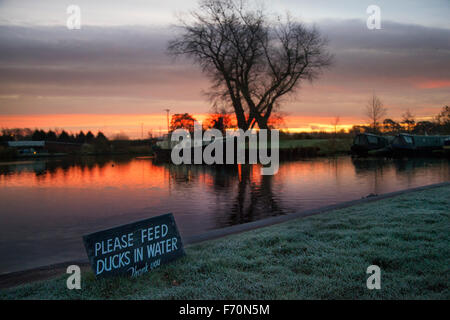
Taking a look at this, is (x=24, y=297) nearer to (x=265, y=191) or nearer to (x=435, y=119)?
(x=265, y=191)

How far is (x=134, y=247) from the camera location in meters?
5.23

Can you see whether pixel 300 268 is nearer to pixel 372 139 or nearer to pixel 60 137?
pixel 372 139

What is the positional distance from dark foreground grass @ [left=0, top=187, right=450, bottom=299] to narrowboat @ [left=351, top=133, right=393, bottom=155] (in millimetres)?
41109

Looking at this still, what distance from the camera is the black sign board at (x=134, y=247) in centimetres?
494

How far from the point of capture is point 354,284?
15.0 feet

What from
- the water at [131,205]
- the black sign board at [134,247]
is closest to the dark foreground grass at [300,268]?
the black sign board at [134,247]

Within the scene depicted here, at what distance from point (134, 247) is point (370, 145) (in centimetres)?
4763

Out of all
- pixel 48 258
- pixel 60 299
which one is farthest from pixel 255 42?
pixel 60 299

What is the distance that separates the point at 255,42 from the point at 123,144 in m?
56.1

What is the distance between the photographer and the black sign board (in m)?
4.94

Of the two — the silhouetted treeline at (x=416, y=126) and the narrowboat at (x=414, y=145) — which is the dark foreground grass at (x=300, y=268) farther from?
the silhouetted treeline at (x=416, y=126)

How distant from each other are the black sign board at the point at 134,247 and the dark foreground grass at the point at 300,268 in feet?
0.55

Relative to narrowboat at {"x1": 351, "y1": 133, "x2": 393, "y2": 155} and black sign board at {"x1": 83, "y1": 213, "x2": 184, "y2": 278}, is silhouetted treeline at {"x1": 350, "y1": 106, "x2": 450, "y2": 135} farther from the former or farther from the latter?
black sign board at {"x1": 83, "y1": 213, "x2": 184, "y2": 278}

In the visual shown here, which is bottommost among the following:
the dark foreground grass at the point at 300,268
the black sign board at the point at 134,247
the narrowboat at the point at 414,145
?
the dark foreground grass at the point at 300,268
